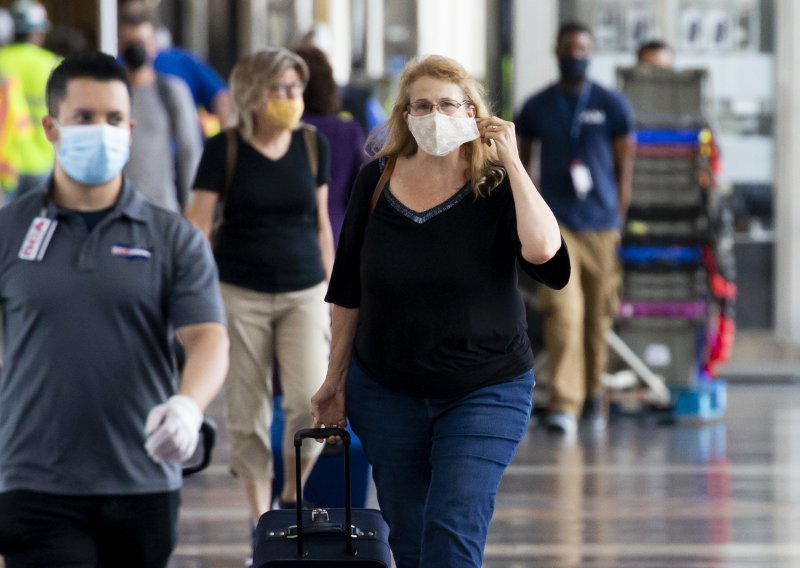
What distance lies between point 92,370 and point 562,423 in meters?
6.38

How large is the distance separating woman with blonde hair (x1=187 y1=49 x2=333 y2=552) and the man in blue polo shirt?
3.60 m

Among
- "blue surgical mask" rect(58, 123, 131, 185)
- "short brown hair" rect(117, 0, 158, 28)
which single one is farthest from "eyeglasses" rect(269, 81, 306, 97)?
"short brown hair" rect(117, 0, 158, 28)

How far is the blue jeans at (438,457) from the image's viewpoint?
13.5 ft

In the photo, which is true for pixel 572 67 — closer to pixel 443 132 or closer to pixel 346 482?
pixel 443 132

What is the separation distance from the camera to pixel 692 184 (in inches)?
424

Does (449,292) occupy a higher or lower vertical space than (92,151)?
lower

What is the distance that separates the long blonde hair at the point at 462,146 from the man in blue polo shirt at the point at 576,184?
5.57m

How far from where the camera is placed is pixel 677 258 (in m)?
10.9

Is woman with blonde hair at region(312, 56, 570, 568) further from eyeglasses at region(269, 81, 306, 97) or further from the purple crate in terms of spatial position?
the purple crate

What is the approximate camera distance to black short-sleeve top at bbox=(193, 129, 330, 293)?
21.2 ft

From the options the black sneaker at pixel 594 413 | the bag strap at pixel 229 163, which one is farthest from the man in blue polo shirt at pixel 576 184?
the bag strap at pixel 229 163

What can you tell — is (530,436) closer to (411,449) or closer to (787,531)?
(787,531)

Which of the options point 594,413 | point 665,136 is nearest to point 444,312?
point 594,413

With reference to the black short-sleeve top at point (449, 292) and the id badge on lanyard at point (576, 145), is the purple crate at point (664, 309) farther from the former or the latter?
the black short-sleeve top at point (449, 292)
